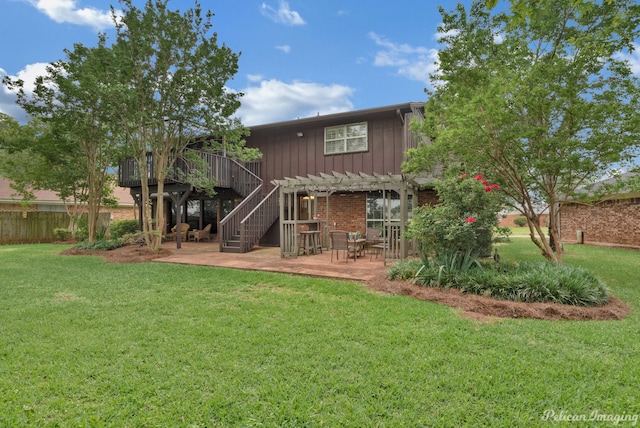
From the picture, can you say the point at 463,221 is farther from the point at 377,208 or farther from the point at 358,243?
the point at 377,208

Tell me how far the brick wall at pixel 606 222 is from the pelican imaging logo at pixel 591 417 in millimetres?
13176

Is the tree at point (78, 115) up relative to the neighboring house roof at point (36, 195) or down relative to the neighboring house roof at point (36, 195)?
up

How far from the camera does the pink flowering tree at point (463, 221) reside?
5.87 m

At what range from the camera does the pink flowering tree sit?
5.87m

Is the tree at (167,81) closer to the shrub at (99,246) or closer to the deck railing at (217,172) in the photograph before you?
the deck railing at (217,172)

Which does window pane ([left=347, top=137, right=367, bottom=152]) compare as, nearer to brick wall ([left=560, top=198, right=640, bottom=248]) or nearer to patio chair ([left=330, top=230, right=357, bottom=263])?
patio chair ([left=330, top=230, right=357, bottom=263])

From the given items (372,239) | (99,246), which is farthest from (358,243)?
(99,246)

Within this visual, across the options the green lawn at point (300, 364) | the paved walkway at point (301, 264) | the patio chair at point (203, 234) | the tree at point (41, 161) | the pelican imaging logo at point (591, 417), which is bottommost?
the pelican imaging logo at point (591, 417)

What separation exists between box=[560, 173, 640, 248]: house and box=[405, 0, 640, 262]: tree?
291 inches

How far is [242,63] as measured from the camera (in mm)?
10570

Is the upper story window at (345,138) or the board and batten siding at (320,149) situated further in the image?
the upper story window at (345,138)

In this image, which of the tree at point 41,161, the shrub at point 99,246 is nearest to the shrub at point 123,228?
the tree at point 41,161

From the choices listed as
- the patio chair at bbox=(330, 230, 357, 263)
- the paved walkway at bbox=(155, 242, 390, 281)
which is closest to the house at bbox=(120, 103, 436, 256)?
the paved walkway at bbox=(155, 242, 390, 281)

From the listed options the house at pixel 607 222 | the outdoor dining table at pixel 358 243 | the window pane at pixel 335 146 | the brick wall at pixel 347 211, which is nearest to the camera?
the outdoor dining table at pixel 358 243
